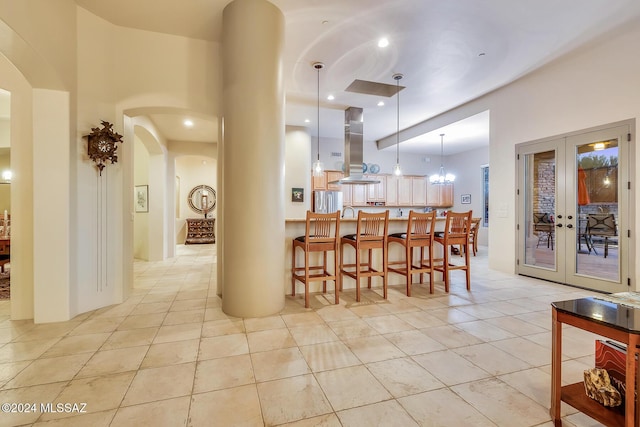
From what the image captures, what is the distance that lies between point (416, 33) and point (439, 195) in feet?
21.6

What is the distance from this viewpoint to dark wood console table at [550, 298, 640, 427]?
118cm

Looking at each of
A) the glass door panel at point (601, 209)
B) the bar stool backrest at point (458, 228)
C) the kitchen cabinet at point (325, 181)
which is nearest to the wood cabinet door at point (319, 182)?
the kitchen cabinet at point (325, 181)

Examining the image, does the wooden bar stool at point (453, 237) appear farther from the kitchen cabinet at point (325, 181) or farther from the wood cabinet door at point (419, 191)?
the wood cabinet door at point (419, 191)

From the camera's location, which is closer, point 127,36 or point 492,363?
point 492,363

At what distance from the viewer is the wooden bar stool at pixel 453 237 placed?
154 inches

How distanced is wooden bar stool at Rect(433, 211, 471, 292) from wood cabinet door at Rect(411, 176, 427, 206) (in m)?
4.96

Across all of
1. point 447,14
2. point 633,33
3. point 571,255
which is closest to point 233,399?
point 447,14

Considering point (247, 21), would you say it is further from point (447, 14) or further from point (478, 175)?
point (478, 175)

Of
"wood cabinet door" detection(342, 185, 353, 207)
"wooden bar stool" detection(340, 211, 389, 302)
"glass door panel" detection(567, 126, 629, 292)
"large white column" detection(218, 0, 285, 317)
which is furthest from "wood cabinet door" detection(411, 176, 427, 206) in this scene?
"large white column" detection(218, 0, 285, 317)

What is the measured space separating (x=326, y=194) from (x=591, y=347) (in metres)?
5.90

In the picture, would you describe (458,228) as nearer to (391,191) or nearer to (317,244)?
(317,244)

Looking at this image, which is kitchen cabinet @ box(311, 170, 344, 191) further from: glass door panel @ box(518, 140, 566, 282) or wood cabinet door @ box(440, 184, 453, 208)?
glass door panel @ box(518, 140, 566, 282)

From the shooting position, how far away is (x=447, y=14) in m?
3.11

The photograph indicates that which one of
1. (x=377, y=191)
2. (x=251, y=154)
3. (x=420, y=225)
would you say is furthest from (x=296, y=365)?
(x=377, y=191)
